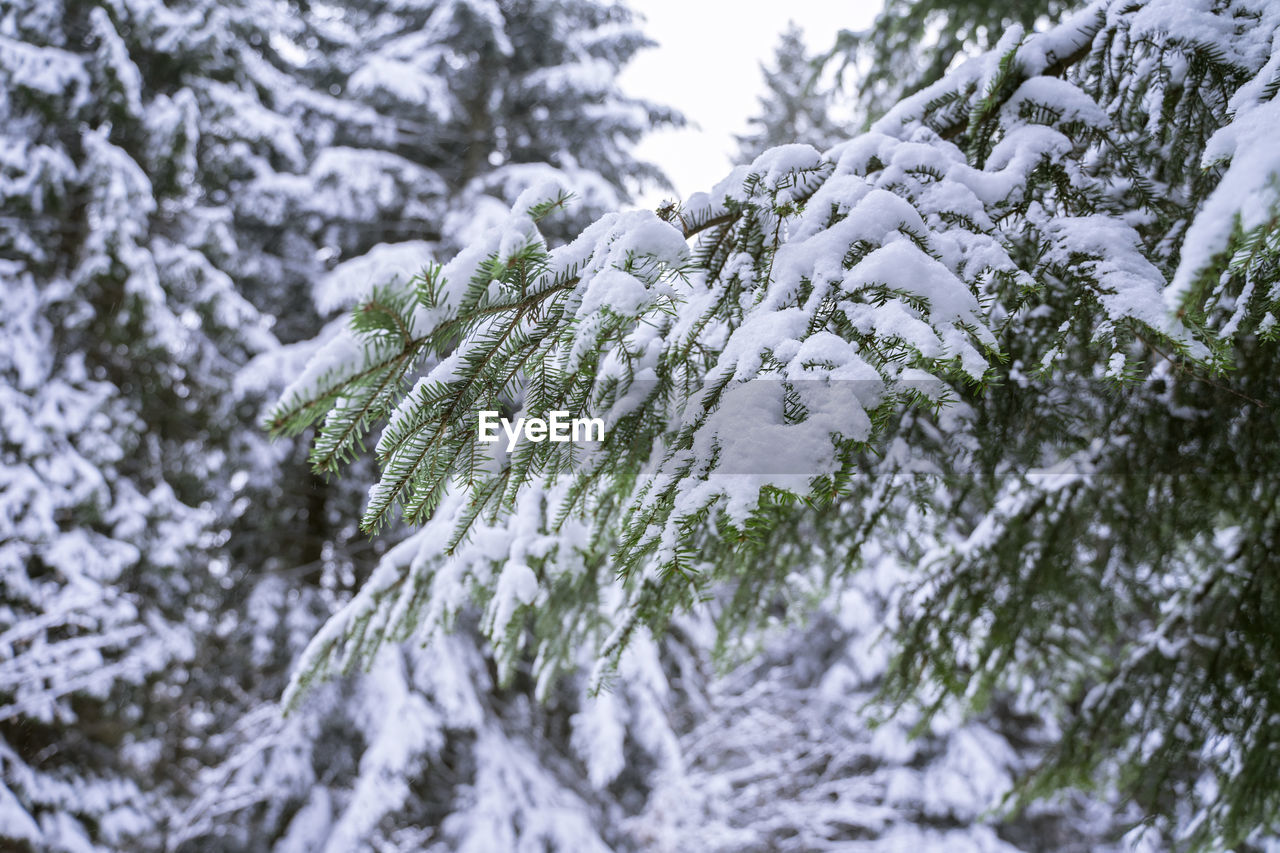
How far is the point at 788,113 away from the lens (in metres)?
12.1

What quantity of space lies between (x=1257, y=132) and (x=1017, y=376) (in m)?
0.92

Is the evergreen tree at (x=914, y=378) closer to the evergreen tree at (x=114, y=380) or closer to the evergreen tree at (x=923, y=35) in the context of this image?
the evergreen tree at (x=923, y=35)

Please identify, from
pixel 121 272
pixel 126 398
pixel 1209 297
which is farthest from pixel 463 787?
pixel 1209 297

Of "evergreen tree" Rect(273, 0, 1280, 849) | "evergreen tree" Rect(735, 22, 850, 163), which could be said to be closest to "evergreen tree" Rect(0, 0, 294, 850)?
"evergreen tree" Rect(273, 0, 1280, 849)

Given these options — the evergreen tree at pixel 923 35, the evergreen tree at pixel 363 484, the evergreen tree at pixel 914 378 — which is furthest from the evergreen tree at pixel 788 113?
the evergreen tree at pixel 914 378

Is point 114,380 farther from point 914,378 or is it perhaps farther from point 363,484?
point 914,378

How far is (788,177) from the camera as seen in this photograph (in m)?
1.23

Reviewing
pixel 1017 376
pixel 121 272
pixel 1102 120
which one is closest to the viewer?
pixel 1102 120

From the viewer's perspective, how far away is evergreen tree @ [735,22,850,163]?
38.5 ft

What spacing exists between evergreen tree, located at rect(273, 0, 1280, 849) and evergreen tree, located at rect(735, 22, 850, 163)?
10290 millimetres

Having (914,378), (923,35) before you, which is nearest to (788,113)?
(923,35)

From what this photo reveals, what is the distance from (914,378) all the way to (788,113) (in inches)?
500

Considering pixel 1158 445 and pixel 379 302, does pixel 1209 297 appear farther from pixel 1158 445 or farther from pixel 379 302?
pixel 379 302

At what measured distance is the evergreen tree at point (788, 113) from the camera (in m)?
11.7
